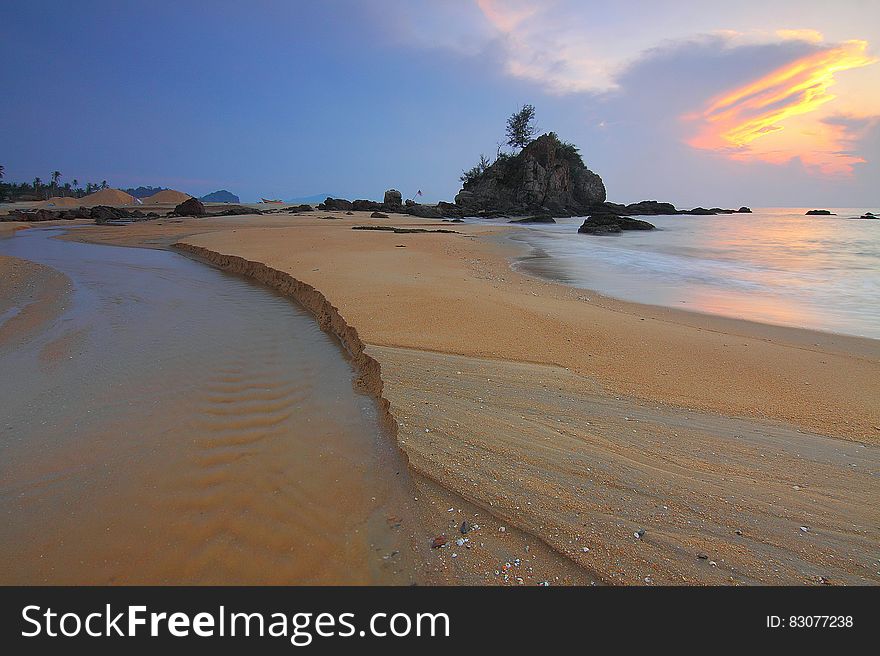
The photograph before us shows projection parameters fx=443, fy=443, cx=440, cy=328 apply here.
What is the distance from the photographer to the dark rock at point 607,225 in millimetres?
24200

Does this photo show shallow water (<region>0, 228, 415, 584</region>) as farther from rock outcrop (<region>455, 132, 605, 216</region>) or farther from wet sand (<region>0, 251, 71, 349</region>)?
rock outcrop (<region>455, 132, 605, 216</region>)

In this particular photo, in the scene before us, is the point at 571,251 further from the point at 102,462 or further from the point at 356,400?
the point at 102,462

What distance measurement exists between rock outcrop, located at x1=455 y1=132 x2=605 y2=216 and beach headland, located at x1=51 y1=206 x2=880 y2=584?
1569 inches

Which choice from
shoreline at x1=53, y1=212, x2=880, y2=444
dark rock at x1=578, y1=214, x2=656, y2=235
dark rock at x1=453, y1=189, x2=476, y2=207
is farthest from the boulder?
shoreline at x1=53, y1=212, x2=880, y2=444

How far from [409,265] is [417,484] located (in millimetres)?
6478

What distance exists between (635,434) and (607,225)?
24.9m

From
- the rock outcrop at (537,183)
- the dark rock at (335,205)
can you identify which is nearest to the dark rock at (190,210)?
the dark rock at (335,205)

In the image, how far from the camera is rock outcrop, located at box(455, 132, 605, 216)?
45.0m

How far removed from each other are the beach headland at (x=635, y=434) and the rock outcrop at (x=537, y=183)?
39.9 meters

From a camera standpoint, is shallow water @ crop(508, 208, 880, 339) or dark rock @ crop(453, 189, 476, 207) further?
dark rock @ crop(453, 189, 476, 207)

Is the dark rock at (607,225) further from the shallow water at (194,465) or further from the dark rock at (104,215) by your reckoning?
the dark rock at (104,215)

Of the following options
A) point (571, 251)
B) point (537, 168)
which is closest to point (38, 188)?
point (537, 168)

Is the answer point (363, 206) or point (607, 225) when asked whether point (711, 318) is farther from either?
point (363, 206)

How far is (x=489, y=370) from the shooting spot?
3447mm
